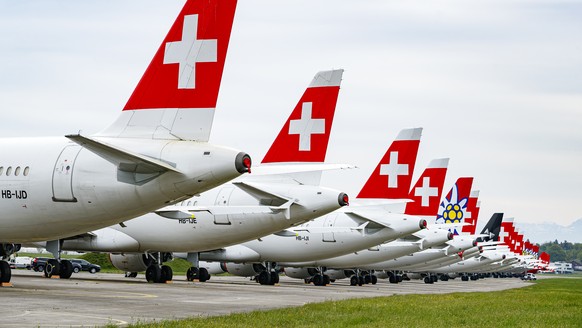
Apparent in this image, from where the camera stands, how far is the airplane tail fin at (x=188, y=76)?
21.2 m

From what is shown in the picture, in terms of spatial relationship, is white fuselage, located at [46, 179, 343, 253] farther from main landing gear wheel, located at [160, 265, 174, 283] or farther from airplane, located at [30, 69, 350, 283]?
main landing gear wheel, located at [160, 265, 174, 283]

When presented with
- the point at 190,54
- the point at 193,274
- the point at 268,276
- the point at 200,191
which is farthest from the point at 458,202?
the point at 200,191

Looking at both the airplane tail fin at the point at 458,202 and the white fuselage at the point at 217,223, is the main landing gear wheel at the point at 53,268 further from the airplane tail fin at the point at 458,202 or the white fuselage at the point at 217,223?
the airplane tail fin at the point at 458,202

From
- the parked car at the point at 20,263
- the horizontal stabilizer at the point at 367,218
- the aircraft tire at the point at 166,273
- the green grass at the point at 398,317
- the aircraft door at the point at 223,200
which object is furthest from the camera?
the parked car at the point at 20,263

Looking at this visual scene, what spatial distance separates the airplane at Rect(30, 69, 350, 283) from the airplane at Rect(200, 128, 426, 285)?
6.14 meters

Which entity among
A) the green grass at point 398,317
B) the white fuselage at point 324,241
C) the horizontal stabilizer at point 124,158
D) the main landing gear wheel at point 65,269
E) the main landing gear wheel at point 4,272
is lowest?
the green grass at point 398,317

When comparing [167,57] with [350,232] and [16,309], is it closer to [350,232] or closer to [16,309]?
[16,309]

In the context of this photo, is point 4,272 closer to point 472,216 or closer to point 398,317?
point 398,317

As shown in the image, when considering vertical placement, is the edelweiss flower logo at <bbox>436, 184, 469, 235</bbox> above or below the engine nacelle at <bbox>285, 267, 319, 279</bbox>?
above

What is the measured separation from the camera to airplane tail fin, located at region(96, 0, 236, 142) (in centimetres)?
2117

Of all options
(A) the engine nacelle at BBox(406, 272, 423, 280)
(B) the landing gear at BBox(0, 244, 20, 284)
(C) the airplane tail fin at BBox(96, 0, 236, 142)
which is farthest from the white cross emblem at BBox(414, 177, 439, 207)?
(C) the airplane tail fin at BBox(96, 0, 236, 142)

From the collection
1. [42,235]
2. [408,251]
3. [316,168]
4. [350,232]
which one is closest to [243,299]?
[316,168]

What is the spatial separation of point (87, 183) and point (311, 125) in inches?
552

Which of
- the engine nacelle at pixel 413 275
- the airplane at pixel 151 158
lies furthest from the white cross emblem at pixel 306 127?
the engine nacelle at pixel 413 275
